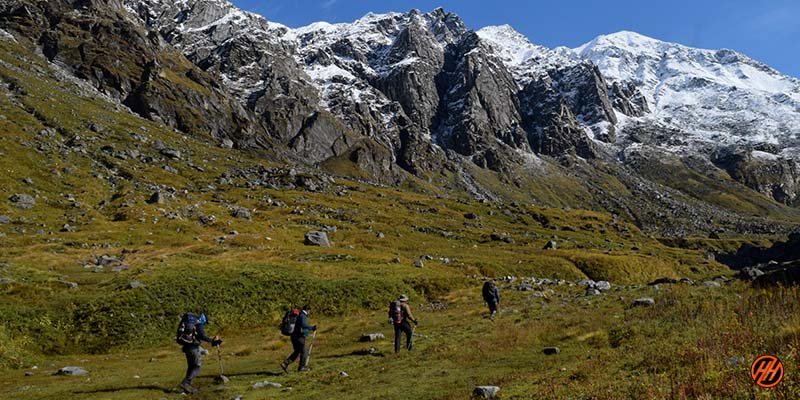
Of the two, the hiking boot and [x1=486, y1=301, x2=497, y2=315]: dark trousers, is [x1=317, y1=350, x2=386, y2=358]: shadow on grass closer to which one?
the hiking boot

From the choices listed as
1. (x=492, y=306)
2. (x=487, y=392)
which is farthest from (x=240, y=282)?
(x=487, y=392)

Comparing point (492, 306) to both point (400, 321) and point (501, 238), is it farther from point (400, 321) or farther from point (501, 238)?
point (501, 238)

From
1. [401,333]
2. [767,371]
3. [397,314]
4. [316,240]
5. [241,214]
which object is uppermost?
[241,214]

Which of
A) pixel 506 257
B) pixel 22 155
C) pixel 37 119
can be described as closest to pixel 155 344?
pixel 506 257

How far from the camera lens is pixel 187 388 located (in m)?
20.2

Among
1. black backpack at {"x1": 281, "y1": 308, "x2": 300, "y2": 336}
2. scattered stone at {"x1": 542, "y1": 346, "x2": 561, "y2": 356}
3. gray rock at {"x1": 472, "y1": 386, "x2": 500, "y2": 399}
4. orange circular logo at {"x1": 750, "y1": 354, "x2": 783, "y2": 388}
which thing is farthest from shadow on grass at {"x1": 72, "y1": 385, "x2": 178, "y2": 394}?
orange circular logo at {"x1": 750, "y1": 354, "x2": 783, "y2": 388}

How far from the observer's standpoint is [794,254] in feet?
460

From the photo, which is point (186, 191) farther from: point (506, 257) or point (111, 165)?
point (506, 257)

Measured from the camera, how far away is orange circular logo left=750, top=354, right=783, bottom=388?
25.3 ft

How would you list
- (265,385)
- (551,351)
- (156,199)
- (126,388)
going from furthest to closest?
(156,199), (551,351), (126,388), (265,385)

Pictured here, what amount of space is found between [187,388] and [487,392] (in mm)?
12204

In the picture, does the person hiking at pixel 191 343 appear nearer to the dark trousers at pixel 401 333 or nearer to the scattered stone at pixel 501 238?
the dark trousers at pixel 401 333

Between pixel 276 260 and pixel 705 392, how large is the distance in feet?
157

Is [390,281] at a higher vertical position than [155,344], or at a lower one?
higher
